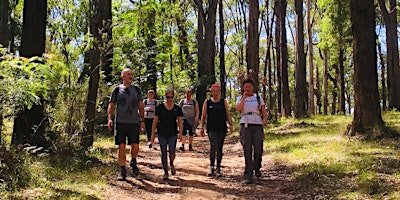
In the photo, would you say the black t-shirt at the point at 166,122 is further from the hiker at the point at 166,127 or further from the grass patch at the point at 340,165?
the grass patch at the point at 340,165

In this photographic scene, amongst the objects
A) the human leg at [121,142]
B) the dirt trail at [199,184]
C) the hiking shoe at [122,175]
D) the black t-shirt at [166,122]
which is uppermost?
the black t-shirt at [166,122]

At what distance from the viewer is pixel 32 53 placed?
31.1ft

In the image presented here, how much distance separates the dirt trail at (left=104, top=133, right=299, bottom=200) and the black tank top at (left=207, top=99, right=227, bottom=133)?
3.24 feet

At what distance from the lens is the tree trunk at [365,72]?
455 inches

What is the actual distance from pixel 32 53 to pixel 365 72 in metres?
8.17

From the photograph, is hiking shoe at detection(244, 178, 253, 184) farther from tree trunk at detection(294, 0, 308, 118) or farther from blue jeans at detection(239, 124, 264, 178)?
tree trunk at detection(294, 0, 308, 118)

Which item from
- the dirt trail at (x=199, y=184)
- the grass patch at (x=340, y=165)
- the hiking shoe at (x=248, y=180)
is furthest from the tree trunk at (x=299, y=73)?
the hiking shoe at (x=248, y=180)

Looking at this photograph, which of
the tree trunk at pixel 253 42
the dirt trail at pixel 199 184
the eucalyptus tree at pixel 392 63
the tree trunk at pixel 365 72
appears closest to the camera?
the dirt trail at pixel 199 184

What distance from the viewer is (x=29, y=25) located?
9.64m

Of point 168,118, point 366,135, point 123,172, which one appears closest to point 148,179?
point 123,172

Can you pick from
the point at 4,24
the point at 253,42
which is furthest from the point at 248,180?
the point at 253,42

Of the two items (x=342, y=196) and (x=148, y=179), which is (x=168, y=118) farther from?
(x=342, y=196)

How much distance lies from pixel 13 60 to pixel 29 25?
130 inches

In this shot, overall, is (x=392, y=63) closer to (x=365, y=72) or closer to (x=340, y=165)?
(x=365, y=72)
